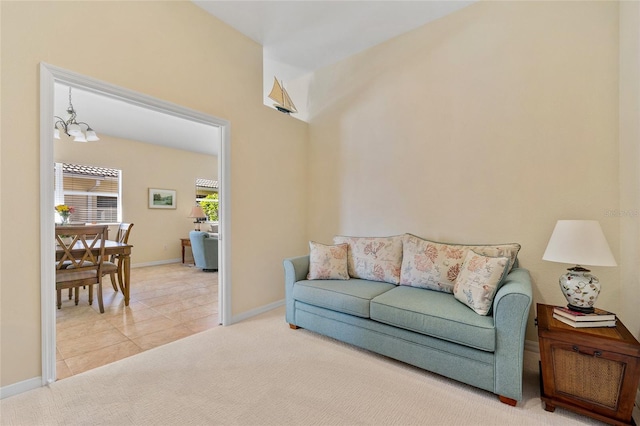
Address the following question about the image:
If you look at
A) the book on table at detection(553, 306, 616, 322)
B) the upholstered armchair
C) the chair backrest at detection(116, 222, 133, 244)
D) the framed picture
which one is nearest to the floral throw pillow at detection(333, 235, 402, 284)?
the book on table at detection(553, 306, 616, 322)

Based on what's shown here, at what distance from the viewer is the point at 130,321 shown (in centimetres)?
298

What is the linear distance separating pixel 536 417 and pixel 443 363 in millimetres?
519

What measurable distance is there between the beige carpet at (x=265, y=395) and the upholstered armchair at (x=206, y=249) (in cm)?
321

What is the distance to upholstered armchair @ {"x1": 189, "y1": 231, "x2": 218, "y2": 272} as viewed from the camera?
5414 millimetres

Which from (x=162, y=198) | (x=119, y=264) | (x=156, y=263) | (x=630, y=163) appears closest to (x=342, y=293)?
(x=630, y=163)

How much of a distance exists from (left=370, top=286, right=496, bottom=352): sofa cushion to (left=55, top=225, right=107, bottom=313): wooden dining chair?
3105 mm

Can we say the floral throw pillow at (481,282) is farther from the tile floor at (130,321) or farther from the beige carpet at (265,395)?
the tile floor at (130,321)

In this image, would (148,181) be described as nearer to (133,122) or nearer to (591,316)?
(133,122)

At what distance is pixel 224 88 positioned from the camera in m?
2.89

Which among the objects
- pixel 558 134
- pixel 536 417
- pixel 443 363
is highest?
pixel 558 134

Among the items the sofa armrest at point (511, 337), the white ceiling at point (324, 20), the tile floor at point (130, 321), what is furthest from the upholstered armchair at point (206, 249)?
the sofa armrest at point (511, 337)

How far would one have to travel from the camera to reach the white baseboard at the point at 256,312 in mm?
2958

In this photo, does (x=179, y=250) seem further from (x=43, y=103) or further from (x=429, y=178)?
(x=429, y=178)

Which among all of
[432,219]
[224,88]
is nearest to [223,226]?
[224,88]
